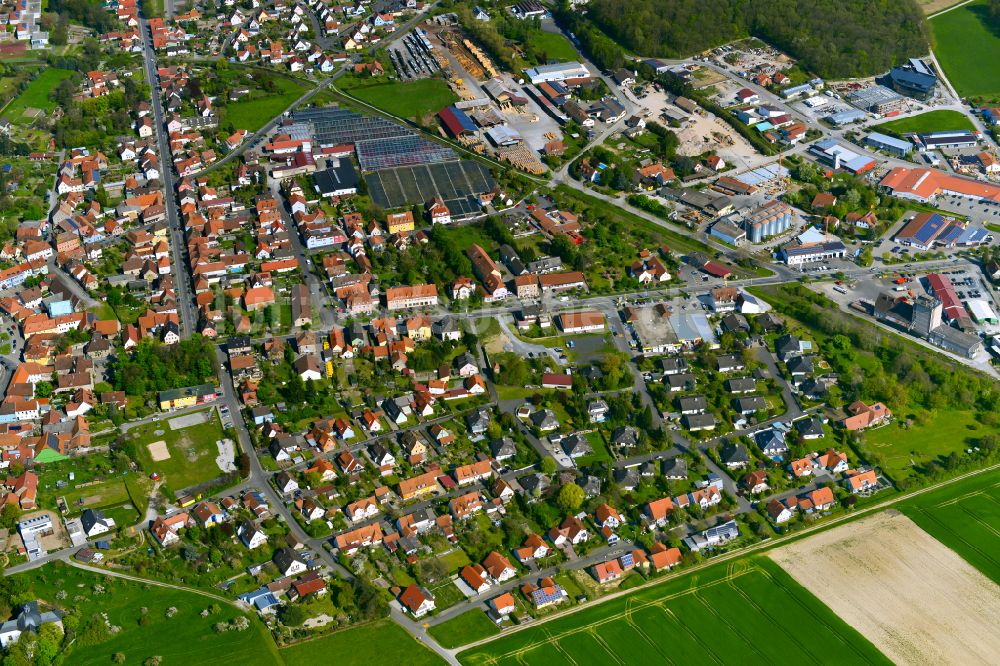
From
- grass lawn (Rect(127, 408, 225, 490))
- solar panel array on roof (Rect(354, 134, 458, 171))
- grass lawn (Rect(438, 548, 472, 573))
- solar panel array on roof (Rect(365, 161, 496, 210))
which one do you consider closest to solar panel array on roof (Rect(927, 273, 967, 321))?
solar panel array on roof (Rect(365, 161, 496, 210))

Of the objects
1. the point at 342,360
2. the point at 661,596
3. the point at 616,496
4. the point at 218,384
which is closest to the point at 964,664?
the point at 661,596

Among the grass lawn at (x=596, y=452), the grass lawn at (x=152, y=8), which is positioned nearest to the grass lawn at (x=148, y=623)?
the grass lawn at (x=596, y=452)

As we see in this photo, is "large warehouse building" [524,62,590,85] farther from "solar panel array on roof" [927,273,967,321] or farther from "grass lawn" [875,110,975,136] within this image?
"solar panel array on roof" [927,273,967,321]

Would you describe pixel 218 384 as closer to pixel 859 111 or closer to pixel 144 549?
pixel 144 549

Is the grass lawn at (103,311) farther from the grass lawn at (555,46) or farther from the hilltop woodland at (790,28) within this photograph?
the hilltop woodland at (790,28)

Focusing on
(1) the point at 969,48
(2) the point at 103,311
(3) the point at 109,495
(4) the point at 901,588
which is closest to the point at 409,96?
(2) the point at 103,311

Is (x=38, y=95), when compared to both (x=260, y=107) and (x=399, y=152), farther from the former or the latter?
(x=399, y=152)
